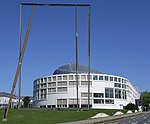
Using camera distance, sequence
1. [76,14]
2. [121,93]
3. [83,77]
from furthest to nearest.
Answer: [121,93], [83,77], [76,14]

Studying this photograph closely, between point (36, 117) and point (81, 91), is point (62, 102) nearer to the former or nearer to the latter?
point (81, 91)

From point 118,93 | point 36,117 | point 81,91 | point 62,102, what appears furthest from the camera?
point 118,93

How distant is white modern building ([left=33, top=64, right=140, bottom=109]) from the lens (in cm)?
15525

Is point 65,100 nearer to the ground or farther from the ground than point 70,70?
nearer to the ground

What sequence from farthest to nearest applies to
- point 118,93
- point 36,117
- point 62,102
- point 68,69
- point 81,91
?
1. point 68,69
2. point 118,93
3. point 62,102
4. point 81,91
5. point 36,117

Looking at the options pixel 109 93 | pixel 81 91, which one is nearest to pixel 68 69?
pixel 81 91

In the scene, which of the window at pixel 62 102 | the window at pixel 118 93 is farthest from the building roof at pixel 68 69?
the window at pixel 118 93

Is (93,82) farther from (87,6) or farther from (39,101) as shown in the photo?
(87,6)

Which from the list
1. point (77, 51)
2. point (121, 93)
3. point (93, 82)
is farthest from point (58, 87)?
point (77, 51)

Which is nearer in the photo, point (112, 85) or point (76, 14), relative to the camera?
point (76, 14)

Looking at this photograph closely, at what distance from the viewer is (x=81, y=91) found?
506 ft

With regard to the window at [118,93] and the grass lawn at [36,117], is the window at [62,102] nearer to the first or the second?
the window at [118,93]

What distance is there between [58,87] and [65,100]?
308 inches

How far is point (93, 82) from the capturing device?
158m
